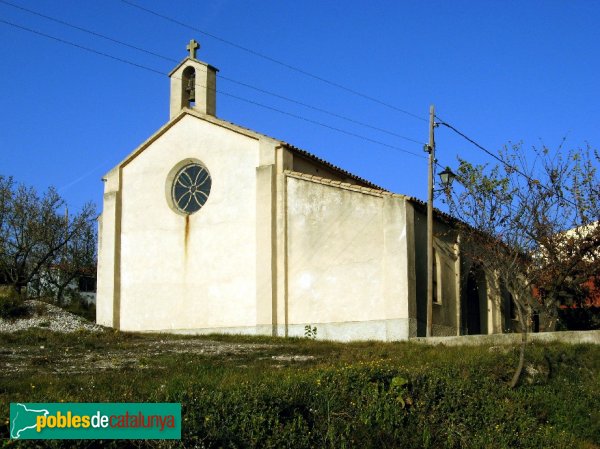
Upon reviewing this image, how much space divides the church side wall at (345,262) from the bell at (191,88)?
6098mm

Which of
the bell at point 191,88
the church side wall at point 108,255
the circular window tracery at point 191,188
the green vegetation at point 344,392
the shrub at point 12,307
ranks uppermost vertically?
the bell at point 191,88

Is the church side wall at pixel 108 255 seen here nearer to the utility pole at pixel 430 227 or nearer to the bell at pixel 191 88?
the bell at pixel 191 88

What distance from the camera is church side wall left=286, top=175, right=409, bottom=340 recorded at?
21.2 meters

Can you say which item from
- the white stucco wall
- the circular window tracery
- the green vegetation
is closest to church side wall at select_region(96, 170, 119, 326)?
the white stucco wall

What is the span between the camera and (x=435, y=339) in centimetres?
1956

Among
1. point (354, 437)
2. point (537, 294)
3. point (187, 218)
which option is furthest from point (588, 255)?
point (354, 437)

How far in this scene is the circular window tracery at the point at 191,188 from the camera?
25906 millimetres

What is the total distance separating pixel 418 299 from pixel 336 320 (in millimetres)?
2470

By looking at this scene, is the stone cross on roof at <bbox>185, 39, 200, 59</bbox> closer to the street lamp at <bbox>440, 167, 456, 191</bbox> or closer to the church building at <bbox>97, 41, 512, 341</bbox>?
the church building at <bbox>97, 41, 512, 341</bbox>

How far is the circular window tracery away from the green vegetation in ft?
28.3

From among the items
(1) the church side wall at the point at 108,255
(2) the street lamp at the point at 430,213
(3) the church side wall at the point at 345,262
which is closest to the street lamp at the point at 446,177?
(2) the street lamp at the point at 430,213

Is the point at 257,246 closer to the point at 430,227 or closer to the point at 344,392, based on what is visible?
the point at 430,227

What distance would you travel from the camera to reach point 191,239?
84.1ft

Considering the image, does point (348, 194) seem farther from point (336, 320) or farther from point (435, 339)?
point (435, 339)
